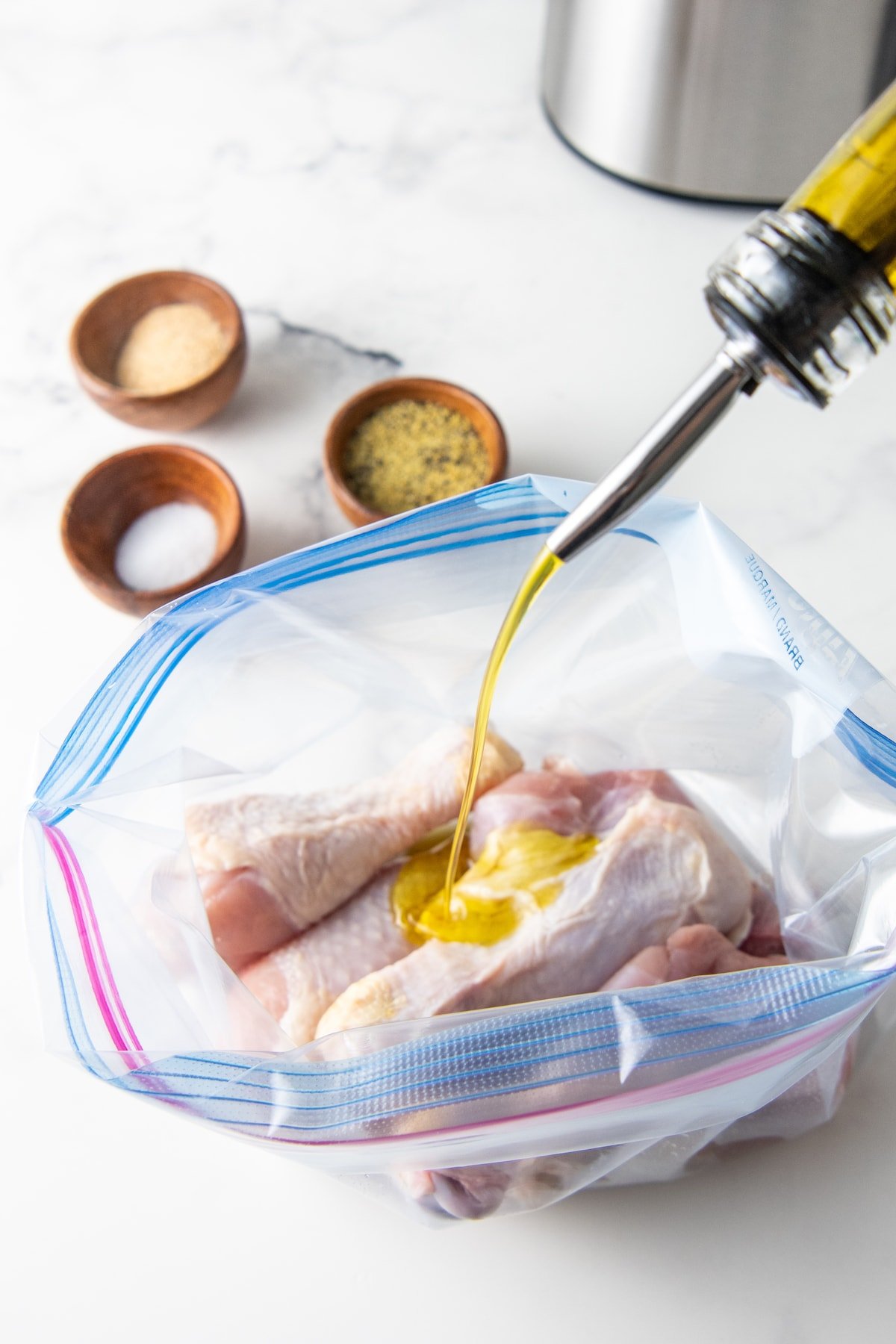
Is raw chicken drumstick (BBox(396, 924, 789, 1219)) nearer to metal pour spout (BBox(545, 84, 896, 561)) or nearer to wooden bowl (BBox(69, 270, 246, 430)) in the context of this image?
metal pour spout (BBox(545, 84, 896, 561))

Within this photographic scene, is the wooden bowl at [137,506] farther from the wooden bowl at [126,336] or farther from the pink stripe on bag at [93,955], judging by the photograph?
the pink stripe on bag at [93,955]

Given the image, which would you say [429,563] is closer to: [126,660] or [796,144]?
[126,660]

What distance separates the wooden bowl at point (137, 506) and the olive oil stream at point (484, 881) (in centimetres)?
30

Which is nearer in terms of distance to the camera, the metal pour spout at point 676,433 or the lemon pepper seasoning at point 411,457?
the metal pour spout at point 676,433

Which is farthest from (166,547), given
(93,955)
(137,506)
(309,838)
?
(93,955)

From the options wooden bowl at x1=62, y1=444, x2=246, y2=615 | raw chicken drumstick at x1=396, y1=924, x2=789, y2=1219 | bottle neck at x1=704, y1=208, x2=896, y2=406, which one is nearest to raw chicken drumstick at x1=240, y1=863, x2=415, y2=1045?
raw chicken drumstick at x1=396, y1=924, x2=789, y2=1219

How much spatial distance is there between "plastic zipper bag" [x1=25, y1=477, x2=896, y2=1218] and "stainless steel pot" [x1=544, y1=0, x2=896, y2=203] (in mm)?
553

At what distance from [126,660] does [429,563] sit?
0.64 ft

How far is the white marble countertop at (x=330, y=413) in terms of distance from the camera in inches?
28.5

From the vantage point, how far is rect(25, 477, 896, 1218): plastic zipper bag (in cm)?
58

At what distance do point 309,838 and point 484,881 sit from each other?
0.11m

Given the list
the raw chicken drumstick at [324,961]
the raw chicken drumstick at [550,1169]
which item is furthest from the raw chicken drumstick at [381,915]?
the raw chicken drumstick at [550,1169]

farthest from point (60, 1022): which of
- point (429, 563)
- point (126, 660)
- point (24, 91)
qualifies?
point (24, 91)

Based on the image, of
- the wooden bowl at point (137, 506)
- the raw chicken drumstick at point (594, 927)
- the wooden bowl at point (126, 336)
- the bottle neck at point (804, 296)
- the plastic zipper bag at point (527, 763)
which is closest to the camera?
the bottle neck at point (804, 296)
